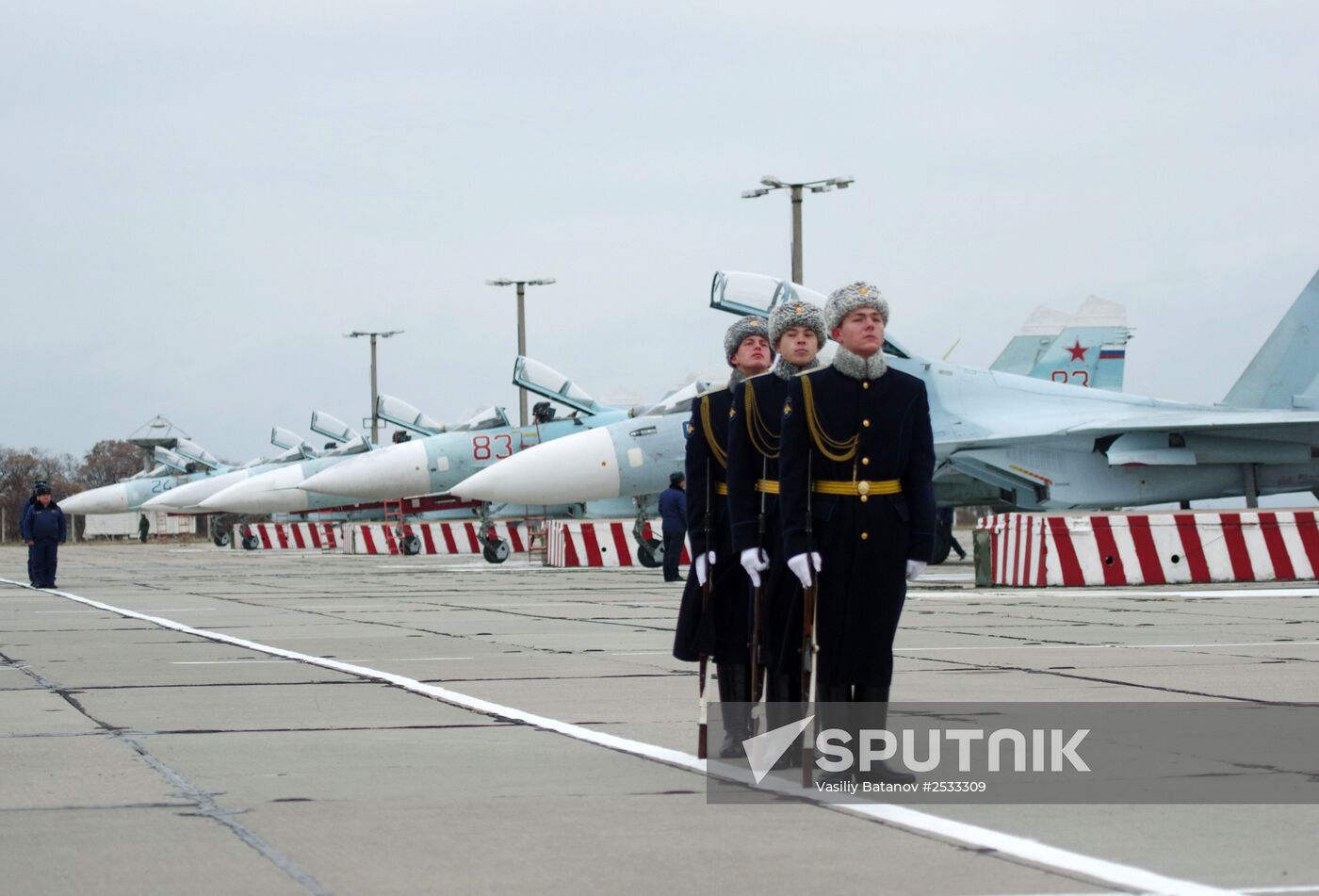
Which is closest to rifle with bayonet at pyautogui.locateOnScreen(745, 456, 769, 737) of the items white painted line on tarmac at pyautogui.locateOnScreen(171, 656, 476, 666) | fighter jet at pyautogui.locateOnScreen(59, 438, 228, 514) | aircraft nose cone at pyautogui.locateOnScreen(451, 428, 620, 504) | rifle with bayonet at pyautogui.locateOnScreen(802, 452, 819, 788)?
rifle with bayonet at pyautogui.locateOnScreen(802, 452, 819, 788)

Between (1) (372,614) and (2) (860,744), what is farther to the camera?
(1) (372,614)

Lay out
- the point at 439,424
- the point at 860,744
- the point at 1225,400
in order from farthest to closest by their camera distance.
Answer: 1. the point at 439,424
2. the point at 1225,400
3. the point at 860,744

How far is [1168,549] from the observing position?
1762 cm

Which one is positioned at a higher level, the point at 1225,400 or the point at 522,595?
the point at 1225,400

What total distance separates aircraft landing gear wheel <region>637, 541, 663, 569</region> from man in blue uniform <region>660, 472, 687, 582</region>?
170 inches

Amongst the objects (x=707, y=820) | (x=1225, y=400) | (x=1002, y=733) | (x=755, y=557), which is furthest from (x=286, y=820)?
(x=1225, y=400)

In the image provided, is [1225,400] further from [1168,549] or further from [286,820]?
[286,820]

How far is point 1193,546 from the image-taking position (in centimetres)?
1761

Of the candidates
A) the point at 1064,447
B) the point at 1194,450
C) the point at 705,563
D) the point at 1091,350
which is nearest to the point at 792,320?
the point at 705,563

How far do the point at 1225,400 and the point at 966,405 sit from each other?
5.18m

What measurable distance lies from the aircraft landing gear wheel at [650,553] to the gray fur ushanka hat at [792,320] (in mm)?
18984

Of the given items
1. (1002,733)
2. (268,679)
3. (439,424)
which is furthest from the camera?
(439,424)

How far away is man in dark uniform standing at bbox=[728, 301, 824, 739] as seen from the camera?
18.3ft

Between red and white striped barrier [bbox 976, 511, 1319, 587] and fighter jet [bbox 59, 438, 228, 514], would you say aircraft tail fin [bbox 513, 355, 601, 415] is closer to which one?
red and white striped barrier [bbox 976, 511, 1319, 587]
